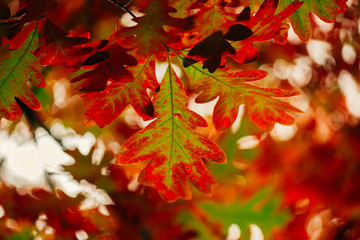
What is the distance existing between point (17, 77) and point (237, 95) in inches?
17.8

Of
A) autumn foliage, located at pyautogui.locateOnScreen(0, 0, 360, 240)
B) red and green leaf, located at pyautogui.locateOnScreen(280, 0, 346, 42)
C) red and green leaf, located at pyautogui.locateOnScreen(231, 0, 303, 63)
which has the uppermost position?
red and green leaf, located at pyautogui.locateOnScreen(280, 0, 346, 42)

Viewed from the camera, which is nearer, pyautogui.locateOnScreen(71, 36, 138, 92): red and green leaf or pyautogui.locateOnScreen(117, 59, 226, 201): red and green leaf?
pyautogui.locateOnScreen(71, 36, 138, 92): red and green leaf

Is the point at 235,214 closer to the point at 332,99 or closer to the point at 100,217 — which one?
the point at 100,217

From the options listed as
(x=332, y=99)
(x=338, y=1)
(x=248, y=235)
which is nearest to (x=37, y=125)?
(x=248, y=235)

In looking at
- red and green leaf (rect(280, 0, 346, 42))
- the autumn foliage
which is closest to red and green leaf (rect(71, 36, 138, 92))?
the autumn foliage

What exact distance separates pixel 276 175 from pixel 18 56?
2.08 m

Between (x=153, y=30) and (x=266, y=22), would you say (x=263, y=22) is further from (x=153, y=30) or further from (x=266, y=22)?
(x=153, y=30)

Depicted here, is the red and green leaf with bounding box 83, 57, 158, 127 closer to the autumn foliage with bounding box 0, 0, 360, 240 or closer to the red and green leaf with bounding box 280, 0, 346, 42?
the autumn foliage with bounding box 0, 0, 360, 240

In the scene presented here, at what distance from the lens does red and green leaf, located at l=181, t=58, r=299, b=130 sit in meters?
0.73

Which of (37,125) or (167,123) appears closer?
(167,123)

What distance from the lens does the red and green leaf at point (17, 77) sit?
0.71 m

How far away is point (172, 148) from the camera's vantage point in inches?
31.0

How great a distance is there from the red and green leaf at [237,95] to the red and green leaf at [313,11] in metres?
0.12

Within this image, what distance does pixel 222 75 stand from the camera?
0.73 m
